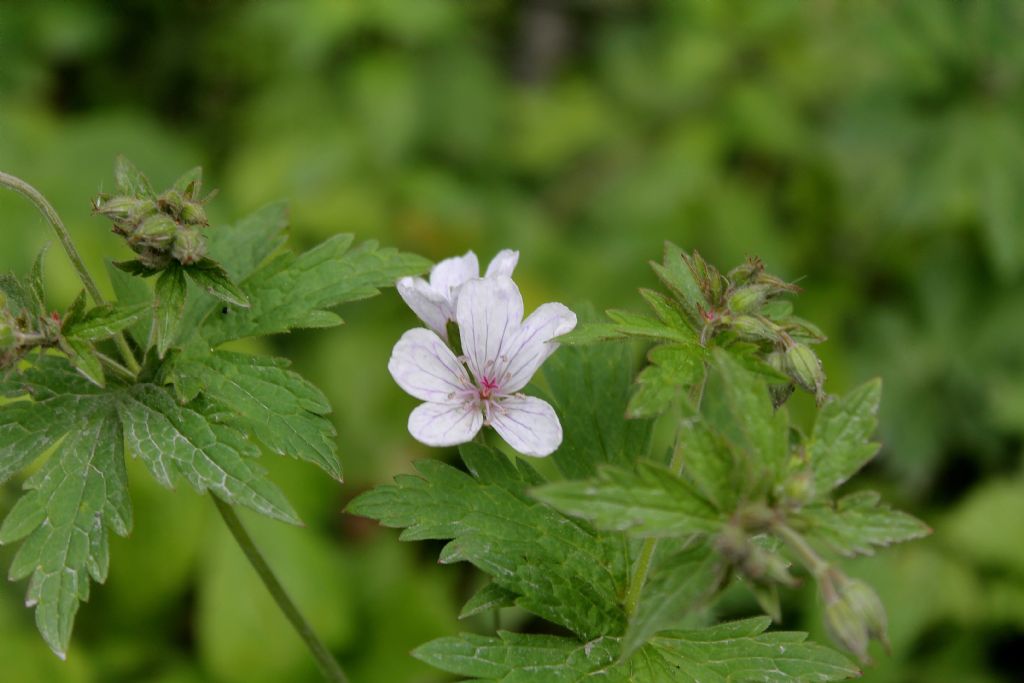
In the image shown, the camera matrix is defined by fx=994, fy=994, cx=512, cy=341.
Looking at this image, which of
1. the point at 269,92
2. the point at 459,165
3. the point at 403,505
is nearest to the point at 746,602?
the point at 403,505

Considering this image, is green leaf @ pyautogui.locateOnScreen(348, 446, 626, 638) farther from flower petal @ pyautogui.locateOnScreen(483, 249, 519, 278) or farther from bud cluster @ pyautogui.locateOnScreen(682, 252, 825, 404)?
bud cluster @ pyautogui.locateOnScreen(682, 252, 825, 404)

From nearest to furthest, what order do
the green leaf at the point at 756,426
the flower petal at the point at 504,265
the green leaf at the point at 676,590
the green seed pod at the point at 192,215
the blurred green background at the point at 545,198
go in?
the green leaf at the point at 676,590 < the green leaf at the point at 756,426 < the green seed pod at the point at 192,215 < the flower petal at the point at 504,265 < the blurred green background at the point at 545,198

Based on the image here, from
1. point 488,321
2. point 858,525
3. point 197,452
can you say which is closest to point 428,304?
point 488,321

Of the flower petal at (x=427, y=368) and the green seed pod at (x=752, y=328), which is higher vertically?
the green seed pod at (x=752, y=328)

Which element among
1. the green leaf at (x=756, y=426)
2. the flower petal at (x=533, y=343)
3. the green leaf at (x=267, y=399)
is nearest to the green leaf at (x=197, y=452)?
the green leaf at (x=267, y=399)

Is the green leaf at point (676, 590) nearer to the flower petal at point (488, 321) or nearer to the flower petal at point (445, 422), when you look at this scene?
the flower petal at point (445, 422)

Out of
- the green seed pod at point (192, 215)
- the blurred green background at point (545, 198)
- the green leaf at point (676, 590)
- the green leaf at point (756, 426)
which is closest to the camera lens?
the green leaf at point (676, 590)

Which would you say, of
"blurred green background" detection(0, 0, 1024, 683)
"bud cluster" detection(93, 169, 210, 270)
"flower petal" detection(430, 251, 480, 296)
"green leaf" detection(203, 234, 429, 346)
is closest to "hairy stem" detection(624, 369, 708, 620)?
"flower petal" detection(430, 251, 480, 296)
